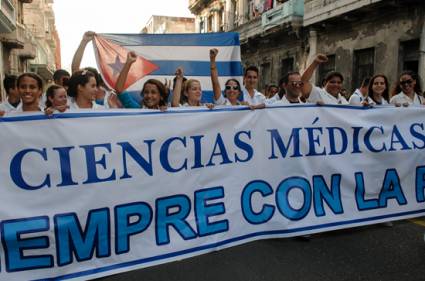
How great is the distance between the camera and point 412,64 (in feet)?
43.1

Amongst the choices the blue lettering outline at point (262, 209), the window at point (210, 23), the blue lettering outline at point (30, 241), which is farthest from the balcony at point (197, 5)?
the blue lettering outline at point (30, 241)

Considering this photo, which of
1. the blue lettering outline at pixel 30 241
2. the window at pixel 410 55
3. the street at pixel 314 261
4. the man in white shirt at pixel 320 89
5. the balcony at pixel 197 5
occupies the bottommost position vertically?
the street at pixel 314 261

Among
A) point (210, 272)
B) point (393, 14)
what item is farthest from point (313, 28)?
point (210, 272)

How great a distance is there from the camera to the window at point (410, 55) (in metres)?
12.8

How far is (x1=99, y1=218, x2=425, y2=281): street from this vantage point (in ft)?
11.0

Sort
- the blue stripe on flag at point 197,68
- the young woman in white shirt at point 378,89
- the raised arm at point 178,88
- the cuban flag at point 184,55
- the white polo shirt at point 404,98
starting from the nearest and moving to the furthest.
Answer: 1. the raised arm at point 178,88
2. the young woman in white shirt at point 378,89
3. the white polo shirt at point 404,98
4. the cuban flag at point 184,55
5. the blue stripe on flag at point 197,68

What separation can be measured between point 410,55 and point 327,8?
4277 millimetres

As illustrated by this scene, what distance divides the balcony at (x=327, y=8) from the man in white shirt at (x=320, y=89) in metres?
9.78

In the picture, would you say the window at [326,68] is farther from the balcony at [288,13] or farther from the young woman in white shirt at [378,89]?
the young woman in white shirt at [378,89]

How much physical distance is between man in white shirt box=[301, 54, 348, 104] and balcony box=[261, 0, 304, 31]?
14.4 metres

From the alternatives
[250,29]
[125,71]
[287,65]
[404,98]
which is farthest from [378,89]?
[250,29]

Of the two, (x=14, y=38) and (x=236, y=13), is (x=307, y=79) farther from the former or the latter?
(x=236, y=13)

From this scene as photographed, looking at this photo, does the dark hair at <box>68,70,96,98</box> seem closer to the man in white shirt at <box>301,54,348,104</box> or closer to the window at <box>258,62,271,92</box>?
the man in white shirt at <box>301,54,348,104</box>

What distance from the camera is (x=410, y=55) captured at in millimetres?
13000
